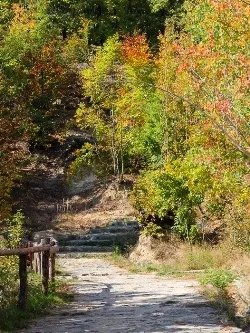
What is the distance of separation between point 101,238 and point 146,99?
7724mm

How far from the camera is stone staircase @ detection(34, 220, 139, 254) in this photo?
2712 cm

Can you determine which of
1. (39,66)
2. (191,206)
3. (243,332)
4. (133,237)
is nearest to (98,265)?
(191,206)

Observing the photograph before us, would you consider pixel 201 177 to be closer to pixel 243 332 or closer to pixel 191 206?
pixel 191 206

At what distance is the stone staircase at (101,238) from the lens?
89.0ft

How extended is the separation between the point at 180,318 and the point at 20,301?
2693 millimetres

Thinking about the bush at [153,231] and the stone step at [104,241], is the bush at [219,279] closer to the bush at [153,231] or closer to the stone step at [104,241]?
the bush at [153,231]

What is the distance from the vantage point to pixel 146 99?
103 ft

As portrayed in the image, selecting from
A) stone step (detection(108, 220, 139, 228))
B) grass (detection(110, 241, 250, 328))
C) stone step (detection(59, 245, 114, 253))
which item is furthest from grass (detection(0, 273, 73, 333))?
stone step (detection(108, 220, 139, 228))

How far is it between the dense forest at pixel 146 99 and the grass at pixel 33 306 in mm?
4001

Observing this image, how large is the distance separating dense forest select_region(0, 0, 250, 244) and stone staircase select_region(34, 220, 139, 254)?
9.03 ft

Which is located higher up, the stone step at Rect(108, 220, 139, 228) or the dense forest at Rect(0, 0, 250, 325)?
the dense forest at Rect(0, 0, 250, 325)

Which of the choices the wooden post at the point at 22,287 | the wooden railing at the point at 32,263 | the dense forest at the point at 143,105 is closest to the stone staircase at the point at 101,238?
the dense forest at the point at 143,105

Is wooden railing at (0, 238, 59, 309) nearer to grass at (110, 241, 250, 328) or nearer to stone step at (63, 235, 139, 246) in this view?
grass at (110, 241, 250, 328)

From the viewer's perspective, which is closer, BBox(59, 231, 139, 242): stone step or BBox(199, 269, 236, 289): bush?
BBox(199, 269, 236, 289): bush
